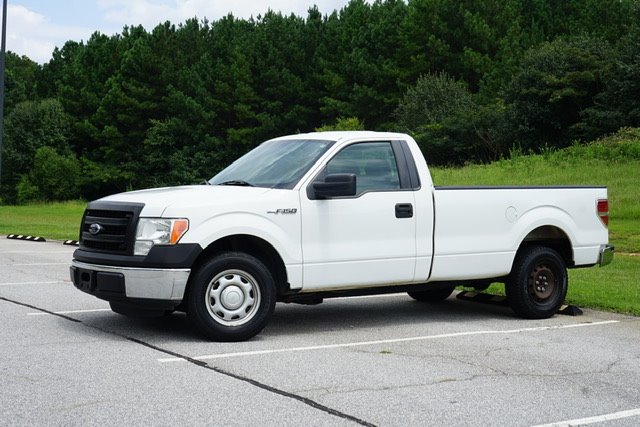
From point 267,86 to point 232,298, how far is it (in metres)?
72.5

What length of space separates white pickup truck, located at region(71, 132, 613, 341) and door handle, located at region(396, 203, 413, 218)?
0.05 ft

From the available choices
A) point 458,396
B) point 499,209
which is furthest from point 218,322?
point 499,209

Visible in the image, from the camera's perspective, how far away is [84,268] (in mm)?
8586

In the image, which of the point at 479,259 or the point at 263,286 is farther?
the point at 479,259

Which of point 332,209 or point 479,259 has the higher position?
point 332,209

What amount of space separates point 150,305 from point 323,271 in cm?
171

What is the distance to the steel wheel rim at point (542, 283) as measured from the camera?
33.6 feet

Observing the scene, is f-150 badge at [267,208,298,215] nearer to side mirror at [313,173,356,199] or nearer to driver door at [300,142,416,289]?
driver door at [300,142,416,289]

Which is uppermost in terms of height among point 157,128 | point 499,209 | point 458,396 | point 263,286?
point 157,128

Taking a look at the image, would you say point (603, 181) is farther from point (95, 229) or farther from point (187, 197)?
point (95, 229)

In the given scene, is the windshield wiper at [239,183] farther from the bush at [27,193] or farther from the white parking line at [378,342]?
the bush at [27,193]

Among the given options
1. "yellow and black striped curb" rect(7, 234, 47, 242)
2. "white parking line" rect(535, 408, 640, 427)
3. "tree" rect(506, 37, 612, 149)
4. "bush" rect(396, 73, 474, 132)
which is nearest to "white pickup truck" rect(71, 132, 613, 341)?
"white parking line" rect(535, 408, 640, 427)

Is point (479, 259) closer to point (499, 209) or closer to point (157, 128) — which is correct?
point (499, 209)

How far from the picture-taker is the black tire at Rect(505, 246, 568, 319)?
10.1 metres
